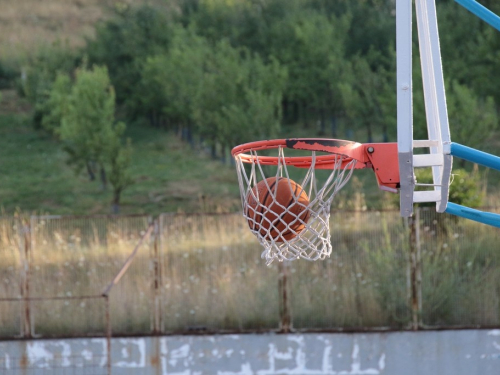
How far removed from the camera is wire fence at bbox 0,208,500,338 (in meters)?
11.8

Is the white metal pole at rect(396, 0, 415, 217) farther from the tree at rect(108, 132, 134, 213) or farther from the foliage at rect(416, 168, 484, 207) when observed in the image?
the tree at rect(108, 132, 134, 213)

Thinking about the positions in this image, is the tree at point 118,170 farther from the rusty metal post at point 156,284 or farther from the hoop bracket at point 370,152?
the hoop bracket at point 370,152

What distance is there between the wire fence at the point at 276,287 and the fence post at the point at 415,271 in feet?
0.05

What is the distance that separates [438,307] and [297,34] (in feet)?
76.6

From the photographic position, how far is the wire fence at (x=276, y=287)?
11789 millimetres

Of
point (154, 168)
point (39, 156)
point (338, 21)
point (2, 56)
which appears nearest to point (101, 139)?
point (154, 168)

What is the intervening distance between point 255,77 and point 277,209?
25.7m

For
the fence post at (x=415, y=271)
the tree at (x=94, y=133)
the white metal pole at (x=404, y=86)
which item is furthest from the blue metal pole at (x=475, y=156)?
the tree at (x=94, y=133)

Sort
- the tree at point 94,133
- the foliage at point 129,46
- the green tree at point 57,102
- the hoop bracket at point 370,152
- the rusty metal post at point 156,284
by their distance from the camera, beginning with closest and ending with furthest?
the hoop bracket at point 370,152 → the rusty metal post at point 156,284 → the tree at point 94,133 → the green tree at point 57,102 → the foliage at point 129,46

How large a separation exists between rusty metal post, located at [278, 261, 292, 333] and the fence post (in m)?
1.86

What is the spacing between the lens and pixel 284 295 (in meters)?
11.8

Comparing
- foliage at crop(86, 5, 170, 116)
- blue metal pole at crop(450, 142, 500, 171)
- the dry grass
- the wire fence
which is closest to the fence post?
the wire fence

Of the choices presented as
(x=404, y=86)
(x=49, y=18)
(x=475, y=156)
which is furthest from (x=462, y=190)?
(x=49, y=18)

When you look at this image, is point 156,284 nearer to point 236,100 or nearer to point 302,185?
point 302,185
